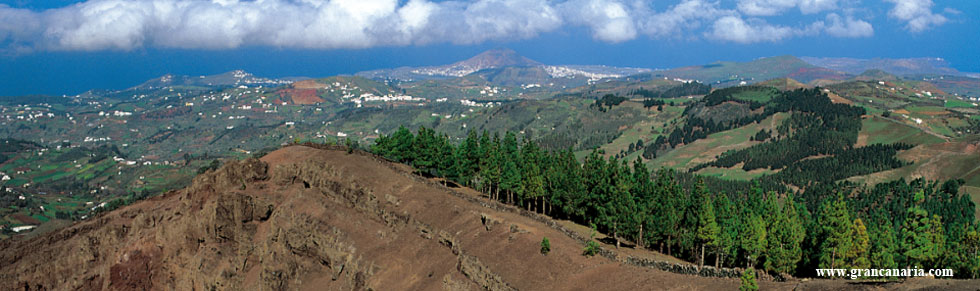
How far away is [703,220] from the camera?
223 ft

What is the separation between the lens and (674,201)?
78438mm

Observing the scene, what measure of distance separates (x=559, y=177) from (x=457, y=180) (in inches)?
1069

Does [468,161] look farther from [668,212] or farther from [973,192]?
[973,192]

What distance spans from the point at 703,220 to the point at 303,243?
4587 centimetres

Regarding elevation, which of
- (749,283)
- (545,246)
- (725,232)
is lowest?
(725,232)

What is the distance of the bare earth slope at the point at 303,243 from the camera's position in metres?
61.9

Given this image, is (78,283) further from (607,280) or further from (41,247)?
(607,280)

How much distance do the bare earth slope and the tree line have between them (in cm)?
1117

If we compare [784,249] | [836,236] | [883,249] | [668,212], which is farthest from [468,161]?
[883,249]

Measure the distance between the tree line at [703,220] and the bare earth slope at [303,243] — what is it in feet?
36.6

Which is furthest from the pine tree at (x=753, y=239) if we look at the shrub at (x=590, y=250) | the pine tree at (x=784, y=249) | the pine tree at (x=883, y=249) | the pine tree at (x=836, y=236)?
the shrub at (x=590, y=250)

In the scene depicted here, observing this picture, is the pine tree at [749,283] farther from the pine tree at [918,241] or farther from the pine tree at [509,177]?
the pine tree at [509,177]

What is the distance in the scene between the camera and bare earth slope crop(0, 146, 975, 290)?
6194 centimetres

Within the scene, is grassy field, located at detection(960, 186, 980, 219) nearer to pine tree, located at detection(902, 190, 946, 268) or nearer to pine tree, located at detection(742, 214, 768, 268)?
pine tree, located at detection(902, 190, 946, 268)
